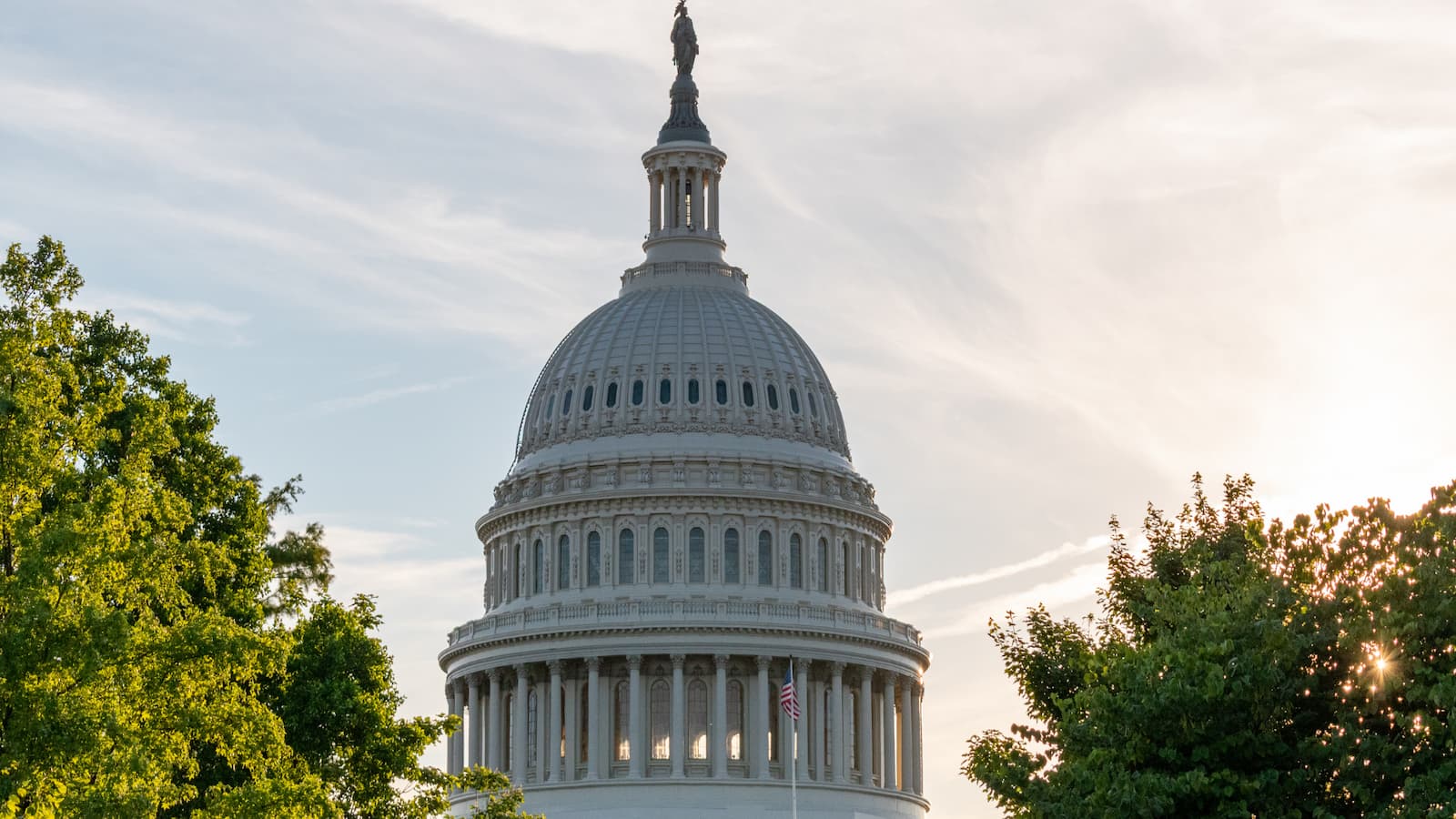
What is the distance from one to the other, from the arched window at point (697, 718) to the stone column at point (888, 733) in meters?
9.52

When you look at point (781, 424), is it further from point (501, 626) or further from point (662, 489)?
point (501, 626)

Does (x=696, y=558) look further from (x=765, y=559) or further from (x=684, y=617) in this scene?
(x=684, y=617)

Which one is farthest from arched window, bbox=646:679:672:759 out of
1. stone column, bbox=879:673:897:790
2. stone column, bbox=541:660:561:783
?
stone column, bbox=879:673:897:790

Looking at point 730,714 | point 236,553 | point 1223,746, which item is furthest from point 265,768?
point 730,714

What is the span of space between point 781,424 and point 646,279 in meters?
12.4

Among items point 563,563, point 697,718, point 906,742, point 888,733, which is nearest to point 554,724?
point 697,718

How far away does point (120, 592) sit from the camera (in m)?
38.5

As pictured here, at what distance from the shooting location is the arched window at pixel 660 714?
390 feet

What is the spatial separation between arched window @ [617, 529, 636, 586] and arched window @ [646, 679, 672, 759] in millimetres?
5391

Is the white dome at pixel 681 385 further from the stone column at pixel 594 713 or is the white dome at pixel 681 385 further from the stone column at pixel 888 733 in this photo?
the stone column at pixel 888 733

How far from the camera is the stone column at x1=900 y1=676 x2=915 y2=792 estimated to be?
124562 millimetres

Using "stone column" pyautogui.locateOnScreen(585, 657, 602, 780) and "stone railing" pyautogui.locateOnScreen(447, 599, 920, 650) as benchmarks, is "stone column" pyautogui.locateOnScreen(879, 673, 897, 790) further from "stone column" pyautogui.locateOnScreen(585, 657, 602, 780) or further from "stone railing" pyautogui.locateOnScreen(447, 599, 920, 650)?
"stone column" pyautogui.locateOnScreen(585, 657, 602, 780)

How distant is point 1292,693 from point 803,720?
77858 millimetres

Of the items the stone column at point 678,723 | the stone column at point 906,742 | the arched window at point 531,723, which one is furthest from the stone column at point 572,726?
the stone column at point 906,742
